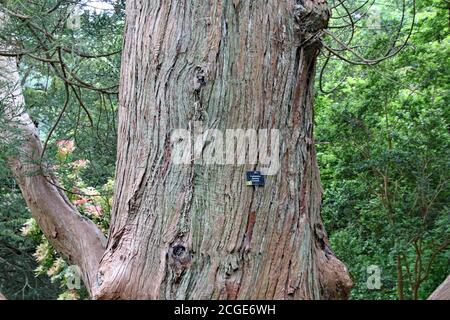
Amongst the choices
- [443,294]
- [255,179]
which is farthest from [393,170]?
[255,179]

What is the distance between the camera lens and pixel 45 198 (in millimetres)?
3654

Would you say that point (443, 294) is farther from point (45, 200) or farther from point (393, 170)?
point (393, 170)

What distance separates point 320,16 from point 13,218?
5380 millimetres

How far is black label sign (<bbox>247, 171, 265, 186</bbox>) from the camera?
215 cm

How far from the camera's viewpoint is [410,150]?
5.95 m

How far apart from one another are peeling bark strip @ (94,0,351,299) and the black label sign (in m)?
0.03

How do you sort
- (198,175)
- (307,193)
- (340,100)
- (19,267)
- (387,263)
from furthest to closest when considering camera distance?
(19,267), (340,100), (387,263), (307,193), (198,175)

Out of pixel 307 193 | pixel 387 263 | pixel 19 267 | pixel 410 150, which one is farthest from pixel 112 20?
pixel 19 267

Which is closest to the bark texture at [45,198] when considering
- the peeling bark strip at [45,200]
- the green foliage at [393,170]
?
the peeling bark strip at [45,200]

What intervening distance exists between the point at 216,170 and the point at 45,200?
1.81m

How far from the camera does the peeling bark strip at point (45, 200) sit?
343 cm

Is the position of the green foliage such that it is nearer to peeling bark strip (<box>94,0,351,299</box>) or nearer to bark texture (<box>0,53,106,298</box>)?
bark texture (<box>0,53,106,298</box>)

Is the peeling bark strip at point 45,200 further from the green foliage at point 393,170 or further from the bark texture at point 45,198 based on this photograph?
the green foliage at point 393,170
